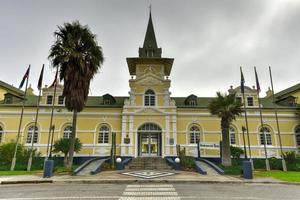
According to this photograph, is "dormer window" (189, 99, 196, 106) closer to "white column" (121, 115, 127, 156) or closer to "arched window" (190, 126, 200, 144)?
"arched window" (190, 126, 200, 144)

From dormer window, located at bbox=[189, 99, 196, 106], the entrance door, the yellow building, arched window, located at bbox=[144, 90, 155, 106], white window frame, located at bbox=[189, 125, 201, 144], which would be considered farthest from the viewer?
dormer window, located at bbox=[189, 99, 196, 106]

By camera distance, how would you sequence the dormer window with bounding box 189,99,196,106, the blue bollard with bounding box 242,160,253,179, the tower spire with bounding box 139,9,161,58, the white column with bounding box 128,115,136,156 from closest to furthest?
1. the blue bollard with bounding box 242,160,253,179
2. the white column with bounding box 128,115,136,156
3. the dormer window with bounding box 189,99,196,106
4. the tower spire with bounding box 139,9,161,58

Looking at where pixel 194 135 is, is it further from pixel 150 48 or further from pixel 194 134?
pixel 150 48

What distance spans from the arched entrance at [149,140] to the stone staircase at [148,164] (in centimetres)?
262

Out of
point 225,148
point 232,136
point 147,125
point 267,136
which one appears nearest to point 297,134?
point 267,136

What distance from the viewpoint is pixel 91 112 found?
1054 inches

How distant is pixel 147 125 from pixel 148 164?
5.36 m

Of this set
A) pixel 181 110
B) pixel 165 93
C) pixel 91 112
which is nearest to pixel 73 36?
pixel 91 112

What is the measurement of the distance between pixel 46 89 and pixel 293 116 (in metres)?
30.9

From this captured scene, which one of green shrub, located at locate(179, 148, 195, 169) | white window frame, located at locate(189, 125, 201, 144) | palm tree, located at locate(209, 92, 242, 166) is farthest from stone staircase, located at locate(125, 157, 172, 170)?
palm tree, located at locate(209, 92, 242, 166)

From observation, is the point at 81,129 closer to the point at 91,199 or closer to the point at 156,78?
the point at 156,78

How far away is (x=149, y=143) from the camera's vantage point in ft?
85.7

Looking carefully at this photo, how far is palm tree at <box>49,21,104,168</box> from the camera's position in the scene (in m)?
20.0

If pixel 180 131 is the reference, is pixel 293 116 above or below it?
above
